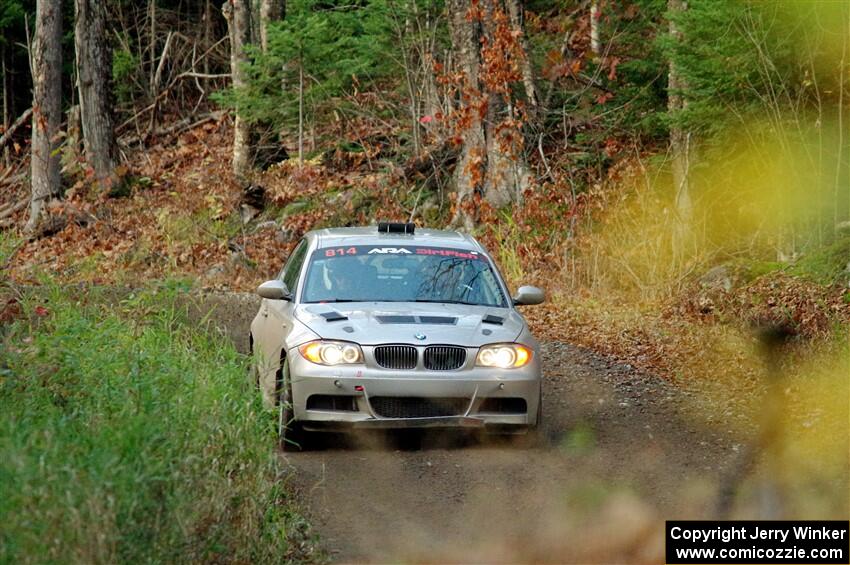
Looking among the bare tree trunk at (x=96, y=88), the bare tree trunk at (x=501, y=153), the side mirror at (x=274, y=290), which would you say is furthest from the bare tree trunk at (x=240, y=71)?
the side mirror at (x=274, y=290)

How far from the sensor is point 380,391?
30.9 ft

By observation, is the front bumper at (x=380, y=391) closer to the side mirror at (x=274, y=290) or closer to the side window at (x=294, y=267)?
the side mirror at (x=274, y=290)

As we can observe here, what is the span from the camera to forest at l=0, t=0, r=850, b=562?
6.88 m

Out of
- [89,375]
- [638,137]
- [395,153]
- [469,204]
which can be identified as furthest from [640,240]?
[89,375]

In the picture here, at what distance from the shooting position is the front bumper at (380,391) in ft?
30.8

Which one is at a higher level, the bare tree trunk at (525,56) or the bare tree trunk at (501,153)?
the bare tree trunk at (525,56)

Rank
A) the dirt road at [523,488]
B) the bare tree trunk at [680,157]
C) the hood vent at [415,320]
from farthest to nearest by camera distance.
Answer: the bare tree trunk at [680,157], the hood vent at [415,320], the dirt road at [523,488]

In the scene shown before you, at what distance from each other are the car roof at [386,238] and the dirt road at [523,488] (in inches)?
70.6

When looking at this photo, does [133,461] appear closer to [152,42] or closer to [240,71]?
[240,71]

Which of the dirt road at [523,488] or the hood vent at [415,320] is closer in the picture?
the dirt road at [523,488]

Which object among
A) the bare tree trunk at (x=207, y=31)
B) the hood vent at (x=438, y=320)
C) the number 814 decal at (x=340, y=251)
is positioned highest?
the bare tree trunk at (x=207, y=31)

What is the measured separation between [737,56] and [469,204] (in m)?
7.56

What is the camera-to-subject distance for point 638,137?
21.7 metres
